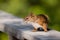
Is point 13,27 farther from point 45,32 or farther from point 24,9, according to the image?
point 24,9

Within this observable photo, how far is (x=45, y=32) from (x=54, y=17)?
1.78 m

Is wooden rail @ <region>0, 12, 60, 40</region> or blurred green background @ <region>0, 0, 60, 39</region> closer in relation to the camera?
wooden rail @ <region>0, 12, 60, 40</region>

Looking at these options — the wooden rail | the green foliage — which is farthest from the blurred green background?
the wooden rail

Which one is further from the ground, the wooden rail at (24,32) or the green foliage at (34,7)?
the green foliage at (34,7)

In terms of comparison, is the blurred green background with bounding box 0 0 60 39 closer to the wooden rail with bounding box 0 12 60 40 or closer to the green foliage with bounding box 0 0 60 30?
the green foliage with bounding box 0 0 60 30

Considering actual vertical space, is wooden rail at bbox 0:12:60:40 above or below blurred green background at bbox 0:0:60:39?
below

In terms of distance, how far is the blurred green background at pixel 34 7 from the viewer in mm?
4522

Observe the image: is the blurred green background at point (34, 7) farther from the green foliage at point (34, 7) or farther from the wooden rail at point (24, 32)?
the wooden rail at point (24, 32)

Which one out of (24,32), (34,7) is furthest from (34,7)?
(24,32)

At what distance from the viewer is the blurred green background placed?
452 centimetres

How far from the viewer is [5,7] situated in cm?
545

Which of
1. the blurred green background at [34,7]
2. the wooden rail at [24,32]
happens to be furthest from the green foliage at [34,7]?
the wooden rail at [24,32]

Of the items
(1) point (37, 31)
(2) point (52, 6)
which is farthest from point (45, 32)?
(2) point (52, 6)

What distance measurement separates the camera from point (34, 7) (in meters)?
4.77
